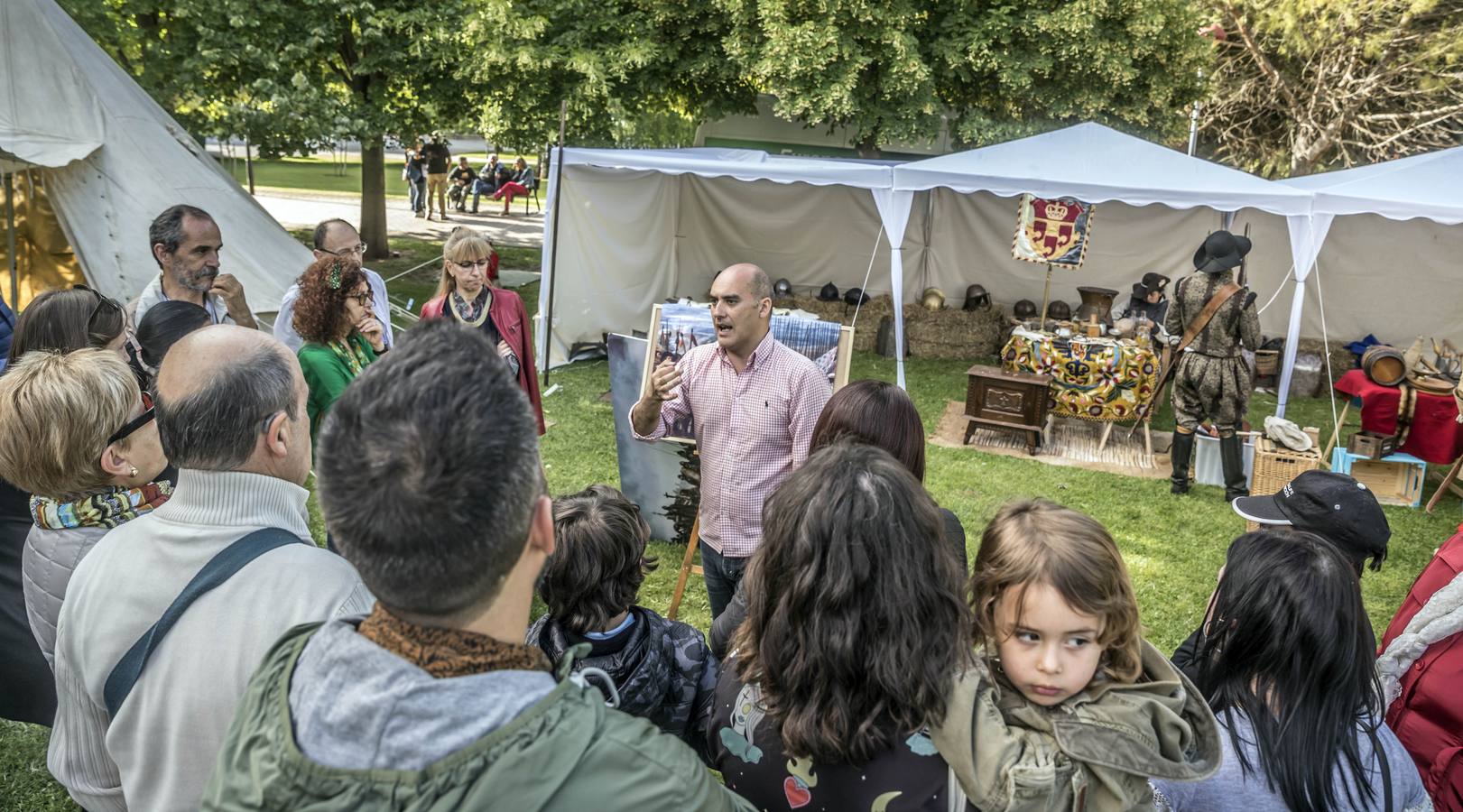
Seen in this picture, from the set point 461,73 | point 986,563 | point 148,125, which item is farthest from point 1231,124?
point 986,563

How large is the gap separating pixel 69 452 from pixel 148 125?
712 cm

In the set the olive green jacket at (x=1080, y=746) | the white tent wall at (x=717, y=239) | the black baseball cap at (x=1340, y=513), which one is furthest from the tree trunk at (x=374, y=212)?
the olive green jacket at (x=1080, y=746)

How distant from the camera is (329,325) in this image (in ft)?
12.2

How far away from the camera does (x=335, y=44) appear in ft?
40.1

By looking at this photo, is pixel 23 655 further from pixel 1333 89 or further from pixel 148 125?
pixel 1333 89

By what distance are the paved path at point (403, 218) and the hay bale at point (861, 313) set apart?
7.31 m

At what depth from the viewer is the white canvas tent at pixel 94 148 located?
7.25m

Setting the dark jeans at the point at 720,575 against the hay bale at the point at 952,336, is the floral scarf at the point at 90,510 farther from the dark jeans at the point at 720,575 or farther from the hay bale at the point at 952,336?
the hay bale at the point at 952,336

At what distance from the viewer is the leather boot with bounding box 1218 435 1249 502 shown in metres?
7.09

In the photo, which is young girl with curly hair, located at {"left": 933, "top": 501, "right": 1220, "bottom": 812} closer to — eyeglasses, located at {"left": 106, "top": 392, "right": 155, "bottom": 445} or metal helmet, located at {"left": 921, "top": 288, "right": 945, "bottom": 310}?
eyeglasses, located at {"left": 106, "top": 392, "right": 155, "bottom": 445}

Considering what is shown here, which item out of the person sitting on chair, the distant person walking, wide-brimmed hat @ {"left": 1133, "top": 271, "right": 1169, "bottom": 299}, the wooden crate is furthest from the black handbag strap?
the distant person walking

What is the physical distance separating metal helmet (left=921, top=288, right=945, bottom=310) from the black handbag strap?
11013 millimetres

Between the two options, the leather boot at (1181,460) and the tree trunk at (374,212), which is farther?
the tree trunk at (374,212)

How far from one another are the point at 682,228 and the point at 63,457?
10.8 meters
